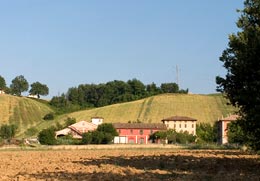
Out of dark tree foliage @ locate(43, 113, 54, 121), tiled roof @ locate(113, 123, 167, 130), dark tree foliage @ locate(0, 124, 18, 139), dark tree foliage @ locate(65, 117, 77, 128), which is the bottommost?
dark tree foliage @ locate(0, 124, 18, 139)

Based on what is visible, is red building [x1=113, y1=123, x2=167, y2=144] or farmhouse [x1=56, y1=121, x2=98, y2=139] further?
red building [x1=113, y1=123, x2=167, y2=144]

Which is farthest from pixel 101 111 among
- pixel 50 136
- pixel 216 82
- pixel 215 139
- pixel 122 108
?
pixel 216 82

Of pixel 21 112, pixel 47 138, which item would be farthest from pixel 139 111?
pixel 47 138

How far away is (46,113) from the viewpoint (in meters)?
186

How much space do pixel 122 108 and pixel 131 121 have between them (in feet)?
43.0

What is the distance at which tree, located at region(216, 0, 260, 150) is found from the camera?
94.6 ft

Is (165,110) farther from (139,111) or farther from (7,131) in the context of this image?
(7,131)

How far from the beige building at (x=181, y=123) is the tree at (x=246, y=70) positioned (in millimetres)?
127123

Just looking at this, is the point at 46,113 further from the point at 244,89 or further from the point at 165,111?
the point at 244,89

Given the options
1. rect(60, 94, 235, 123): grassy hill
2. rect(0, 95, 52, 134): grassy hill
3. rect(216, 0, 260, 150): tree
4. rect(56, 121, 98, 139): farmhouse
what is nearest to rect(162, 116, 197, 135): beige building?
rect(60, 94, 235, 123): grassy hill

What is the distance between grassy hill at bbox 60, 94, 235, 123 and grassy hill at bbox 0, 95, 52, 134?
34.9 ft

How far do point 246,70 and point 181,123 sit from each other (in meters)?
135

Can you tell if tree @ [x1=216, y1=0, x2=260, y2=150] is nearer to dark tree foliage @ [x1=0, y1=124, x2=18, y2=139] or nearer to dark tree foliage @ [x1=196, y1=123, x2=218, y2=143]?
dark tree foliage @ [x1=196, y1=123, x2=218, y2=143]

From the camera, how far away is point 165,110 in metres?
176
